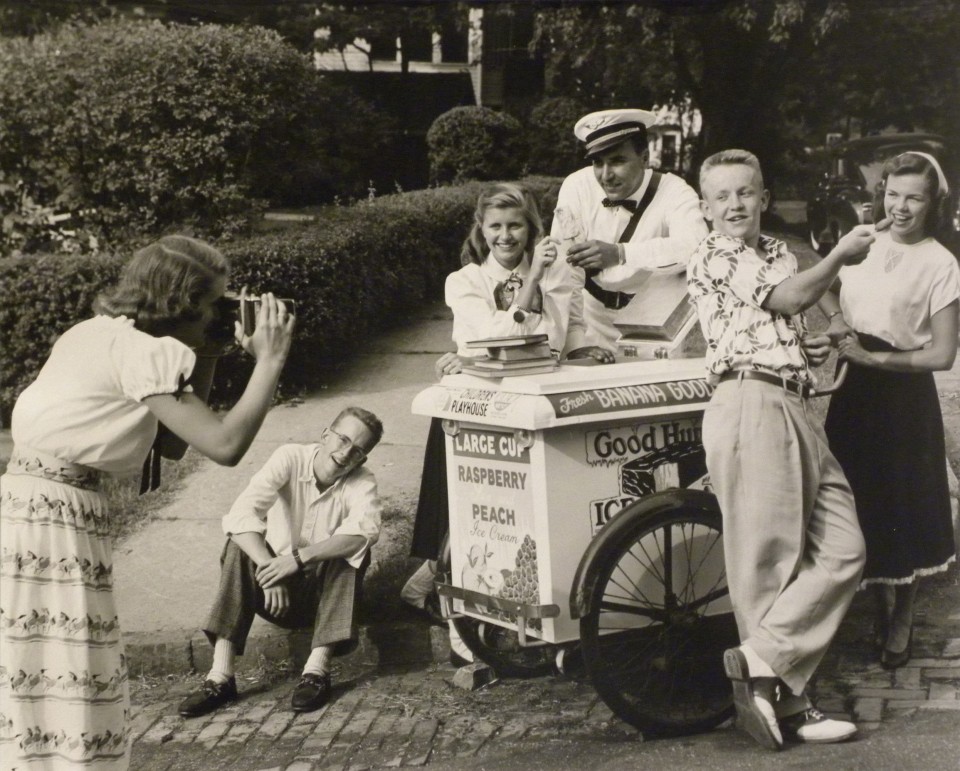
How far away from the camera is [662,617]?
3922 millimetres

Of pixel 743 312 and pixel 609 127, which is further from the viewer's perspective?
pixel 609 127

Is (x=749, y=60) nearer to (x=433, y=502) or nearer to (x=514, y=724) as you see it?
(x=433, y=502)

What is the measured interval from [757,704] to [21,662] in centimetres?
198

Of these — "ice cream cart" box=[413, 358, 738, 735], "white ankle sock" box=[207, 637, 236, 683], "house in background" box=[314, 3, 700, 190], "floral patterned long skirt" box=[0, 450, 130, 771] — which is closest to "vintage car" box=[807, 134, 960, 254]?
"house in background" box=[314, 3, 700, 190]

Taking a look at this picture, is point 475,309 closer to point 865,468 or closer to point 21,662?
point 865,468

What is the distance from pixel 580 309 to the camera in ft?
15.0

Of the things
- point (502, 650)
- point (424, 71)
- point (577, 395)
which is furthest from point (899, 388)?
point (424, 71)

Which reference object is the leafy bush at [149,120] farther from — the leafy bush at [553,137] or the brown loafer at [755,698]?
the leafy bush at [553,137]

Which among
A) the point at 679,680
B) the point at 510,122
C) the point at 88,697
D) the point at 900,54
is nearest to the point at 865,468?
the point at 679,680

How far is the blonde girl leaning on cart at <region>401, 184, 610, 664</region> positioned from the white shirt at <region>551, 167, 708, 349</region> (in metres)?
0.12

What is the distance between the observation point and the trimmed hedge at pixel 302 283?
7.05m

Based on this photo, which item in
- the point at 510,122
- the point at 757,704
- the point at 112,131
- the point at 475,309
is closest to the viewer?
the point at 757,704

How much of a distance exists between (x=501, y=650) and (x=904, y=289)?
1.88m

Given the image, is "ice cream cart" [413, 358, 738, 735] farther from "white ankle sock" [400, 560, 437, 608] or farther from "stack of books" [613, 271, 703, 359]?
"white ankle sock" [400, 560, 437, 608]
